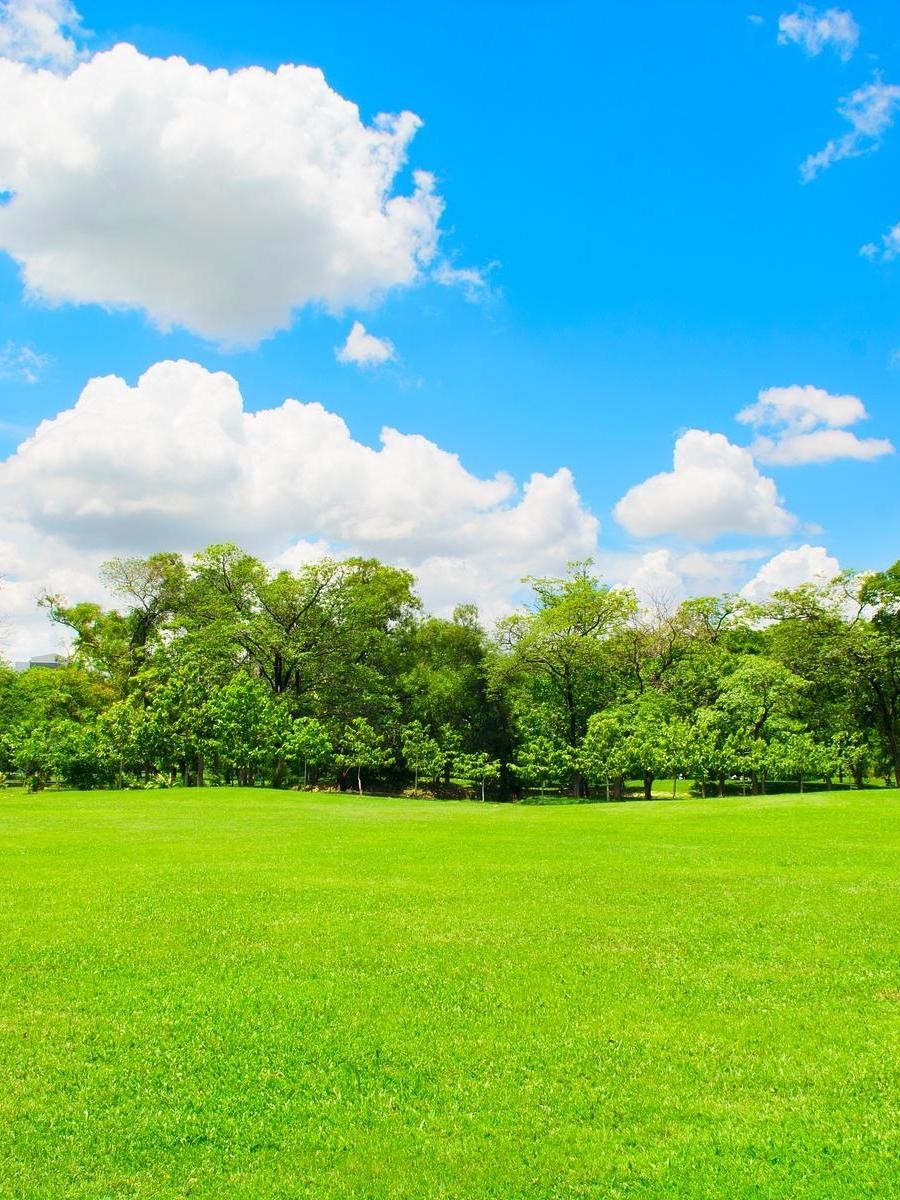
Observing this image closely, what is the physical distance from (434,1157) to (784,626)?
40.6m

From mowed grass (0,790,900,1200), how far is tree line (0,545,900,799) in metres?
25.8

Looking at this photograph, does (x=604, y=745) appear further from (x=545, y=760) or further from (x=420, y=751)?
(x=420, y=751)

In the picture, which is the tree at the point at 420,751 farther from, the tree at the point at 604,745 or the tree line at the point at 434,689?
the tree at the point at 604,745

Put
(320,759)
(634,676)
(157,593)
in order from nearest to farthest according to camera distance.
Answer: (320,759)
(634,676)
(157,593)

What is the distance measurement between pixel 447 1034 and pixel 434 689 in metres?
39.2

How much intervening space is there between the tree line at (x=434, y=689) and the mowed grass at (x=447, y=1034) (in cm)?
2581

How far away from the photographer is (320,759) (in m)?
40.0

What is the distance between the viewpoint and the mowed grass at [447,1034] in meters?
5.02

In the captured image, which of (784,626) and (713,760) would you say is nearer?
(713,760)

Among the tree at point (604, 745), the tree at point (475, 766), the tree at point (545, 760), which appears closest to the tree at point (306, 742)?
the tree at point (475, 766)

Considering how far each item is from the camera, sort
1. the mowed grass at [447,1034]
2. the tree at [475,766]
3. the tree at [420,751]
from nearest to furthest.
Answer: the mowed grass at [447,1034], the tree at [475,766], the tree at [420,751]

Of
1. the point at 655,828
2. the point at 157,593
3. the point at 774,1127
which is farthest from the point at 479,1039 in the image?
the point at 157,593

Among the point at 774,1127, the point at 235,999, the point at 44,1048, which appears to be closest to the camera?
the point at 774,1127

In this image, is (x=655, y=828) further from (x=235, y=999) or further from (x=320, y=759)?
(x=320, y=759)
